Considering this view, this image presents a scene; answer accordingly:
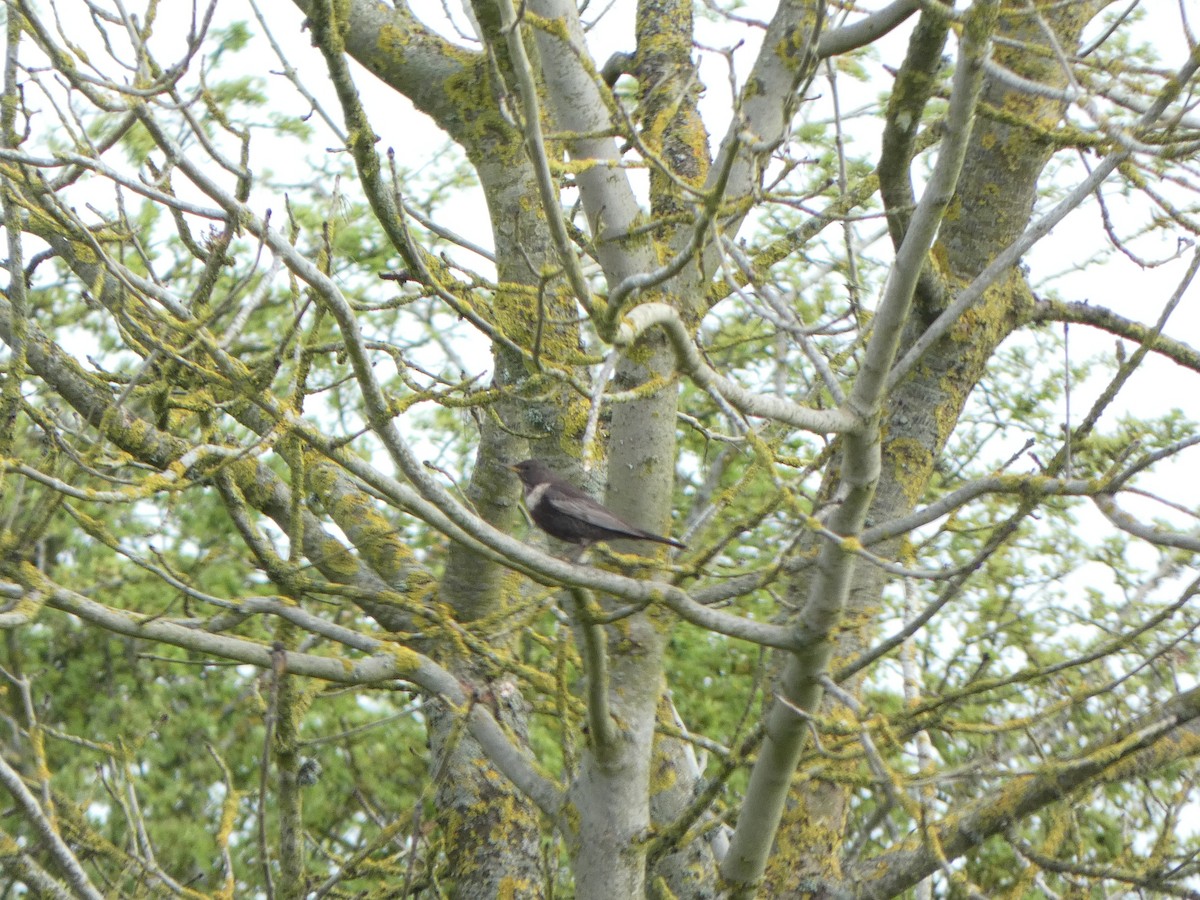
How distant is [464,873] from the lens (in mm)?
5062

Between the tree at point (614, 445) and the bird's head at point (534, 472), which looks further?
the bird's head at point (534, 472)

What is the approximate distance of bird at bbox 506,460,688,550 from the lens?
399 centimetres

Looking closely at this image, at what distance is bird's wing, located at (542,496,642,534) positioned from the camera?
3.98 metres

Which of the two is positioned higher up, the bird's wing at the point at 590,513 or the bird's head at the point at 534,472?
the bird's head at the point at 534,472

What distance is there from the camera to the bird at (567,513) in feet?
13.1

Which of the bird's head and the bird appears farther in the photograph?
the bird's head

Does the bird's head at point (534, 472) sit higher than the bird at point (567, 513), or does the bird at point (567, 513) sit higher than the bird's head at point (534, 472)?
the bird's head at point (534, 472)

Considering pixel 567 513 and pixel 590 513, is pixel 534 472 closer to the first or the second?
pixel 567 513

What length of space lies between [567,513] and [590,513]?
0.32 m

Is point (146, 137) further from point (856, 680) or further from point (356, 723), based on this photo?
point (856, 680)

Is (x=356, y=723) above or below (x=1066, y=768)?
above

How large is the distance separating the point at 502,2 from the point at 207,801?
7.71m

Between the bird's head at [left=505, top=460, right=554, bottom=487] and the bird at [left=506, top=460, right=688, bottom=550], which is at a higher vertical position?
the bird's head at [left=505, top=460, right=554, bottom=487]

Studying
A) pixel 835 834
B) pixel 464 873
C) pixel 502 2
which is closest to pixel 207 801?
pixel 464 873
